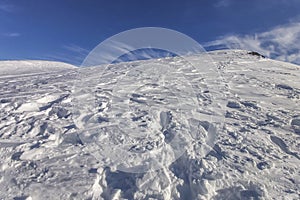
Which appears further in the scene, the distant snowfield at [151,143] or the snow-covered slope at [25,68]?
the snow-covered slope at [25,68]

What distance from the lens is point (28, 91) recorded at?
15.3 m

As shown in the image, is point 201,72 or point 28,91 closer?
point 28,91

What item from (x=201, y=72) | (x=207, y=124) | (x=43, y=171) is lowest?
(x=43, y=171)

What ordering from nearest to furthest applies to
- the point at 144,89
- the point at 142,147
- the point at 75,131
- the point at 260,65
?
1. the point at 142,147
2. the point at 75,131
3. the point at 144,89
4. the point at 260,65

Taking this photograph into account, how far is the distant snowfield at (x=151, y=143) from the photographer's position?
7.22 metres

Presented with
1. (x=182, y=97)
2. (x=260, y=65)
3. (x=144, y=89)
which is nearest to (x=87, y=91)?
(x=144, y=89)

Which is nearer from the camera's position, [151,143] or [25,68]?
[151,143]

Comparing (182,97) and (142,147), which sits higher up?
(182,97)

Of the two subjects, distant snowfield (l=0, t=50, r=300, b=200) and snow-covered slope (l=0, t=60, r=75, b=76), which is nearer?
distant snowfield (l=0, t=50, r=300, b=200)

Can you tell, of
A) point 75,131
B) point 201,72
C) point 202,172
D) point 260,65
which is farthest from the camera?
point 260,65

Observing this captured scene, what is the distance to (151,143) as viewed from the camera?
9.17 metres

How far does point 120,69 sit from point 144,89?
6282 millimetres

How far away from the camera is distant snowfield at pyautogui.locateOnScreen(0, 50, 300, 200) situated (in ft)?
23.7

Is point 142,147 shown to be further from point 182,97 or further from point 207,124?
point 182,97
